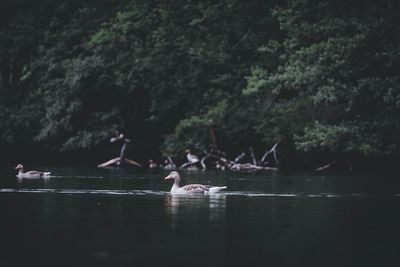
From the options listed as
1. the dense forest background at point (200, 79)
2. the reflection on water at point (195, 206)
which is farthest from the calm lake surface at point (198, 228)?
the dense forest background at point (200, 79)

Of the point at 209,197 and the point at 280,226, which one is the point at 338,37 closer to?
the point at 209,197

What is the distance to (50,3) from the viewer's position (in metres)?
74.9

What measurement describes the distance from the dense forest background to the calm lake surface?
786 inches

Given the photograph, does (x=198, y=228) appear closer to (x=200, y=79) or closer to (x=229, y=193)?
(x=229, y=193)

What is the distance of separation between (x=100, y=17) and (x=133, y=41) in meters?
4.46

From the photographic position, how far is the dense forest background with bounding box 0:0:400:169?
54.4 m

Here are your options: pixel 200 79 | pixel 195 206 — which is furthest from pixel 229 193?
pixel 200 79

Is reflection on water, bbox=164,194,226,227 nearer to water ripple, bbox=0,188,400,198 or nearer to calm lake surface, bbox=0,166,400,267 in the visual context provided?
calm lake surface, bbox=0,166,400,267

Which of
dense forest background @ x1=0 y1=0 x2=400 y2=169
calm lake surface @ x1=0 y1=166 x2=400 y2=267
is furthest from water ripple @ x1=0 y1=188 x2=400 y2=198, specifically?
dense forest background @ x1=0 y1=0 x2=400 y2=169

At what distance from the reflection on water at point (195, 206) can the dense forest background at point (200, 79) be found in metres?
21.8

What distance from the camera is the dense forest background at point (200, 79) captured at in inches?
2142

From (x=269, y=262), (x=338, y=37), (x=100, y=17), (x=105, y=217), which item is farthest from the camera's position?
(x=100, y=17)

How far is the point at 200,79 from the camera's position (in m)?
65.6

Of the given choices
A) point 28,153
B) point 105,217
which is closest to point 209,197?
point 105,217
